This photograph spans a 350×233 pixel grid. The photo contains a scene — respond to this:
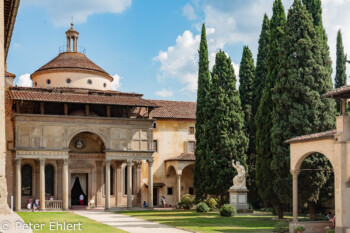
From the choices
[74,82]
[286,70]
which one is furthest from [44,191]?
[286,70]

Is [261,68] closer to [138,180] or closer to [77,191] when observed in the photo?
[138,180]

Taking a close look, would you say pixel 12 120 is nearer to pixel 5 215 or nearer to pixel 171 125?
pixel 171 125

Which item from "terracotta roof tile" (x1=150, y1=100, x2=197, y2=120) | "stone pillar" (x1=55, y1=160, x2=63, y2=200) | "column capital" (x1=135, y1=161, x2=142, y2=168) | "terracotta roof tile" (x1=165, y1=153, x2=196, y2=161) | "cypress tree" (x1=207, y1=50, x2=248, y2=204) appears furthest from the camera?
"terracotta roof tile" (x1=150, y1=100, x2=197, y2=120)

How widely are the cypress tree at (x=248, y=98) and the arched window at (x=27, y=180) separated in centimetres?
1708

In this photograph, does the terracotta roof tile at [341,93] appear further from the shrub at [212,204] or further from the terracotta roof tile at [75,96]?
the terracotta roof tile at [75,96]

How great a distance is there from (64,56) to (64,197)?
46.2 feet

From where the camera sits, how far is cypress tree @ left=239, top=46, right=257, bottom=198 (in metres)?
40.9

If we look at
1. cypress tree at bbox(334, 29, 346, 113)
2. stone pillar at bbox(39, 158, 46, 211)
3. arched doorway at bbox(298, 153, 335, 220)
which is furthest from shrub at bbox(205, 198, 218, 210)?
cypress tree at bbox(334, 29, 346, 113)

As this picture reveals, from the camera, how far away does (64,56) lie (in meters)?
46.9

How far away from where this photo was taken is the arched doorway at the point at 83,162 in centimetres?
4225

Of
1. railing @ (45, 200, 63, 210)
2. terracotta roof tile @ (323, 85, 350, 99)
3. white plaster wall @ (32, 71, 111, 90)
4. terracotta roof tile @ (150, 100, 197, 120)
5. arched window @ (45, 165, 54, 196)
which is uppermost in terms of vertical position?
white plaster wall @ (32, 71, 111, 90)

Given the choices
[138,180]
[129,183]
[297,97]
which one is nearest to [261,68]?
[297,97]

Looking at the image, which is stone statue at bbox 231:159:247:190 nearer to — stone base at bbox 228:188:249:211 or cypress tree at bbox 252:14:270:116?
stone base at bbox 228:188:249:211

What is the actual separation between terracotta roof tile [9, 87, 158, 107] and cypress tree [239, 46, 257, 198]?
779 centimetres
